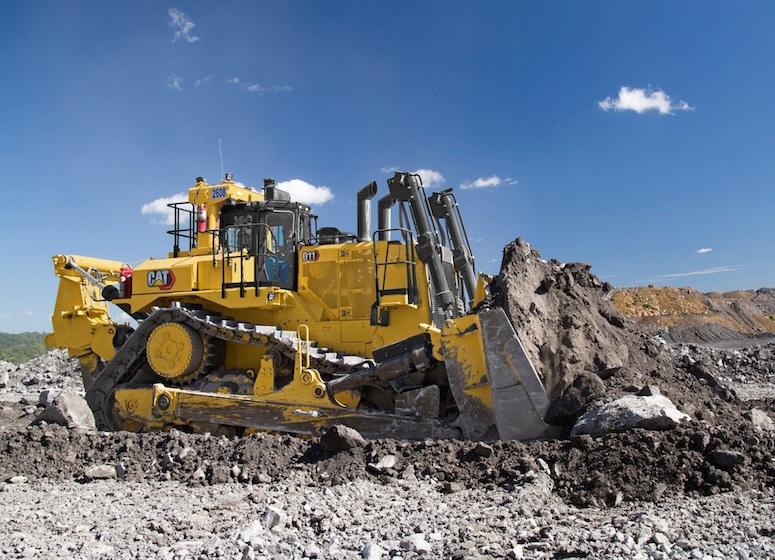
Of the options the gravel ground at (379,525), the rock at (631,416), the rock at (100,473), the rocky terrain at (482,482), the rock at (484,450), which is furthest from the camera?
the rock at (100,473)

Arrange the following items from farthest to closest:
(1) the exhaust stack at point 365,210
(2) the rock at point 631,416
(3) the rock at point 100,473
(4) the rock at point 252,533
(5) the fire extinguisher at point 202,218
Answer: (5) the fire extinguisher at point 202,218 → (1) the exhaust stack at point 365,210 → (3) the rock at point 100,473 → (2) the rock at point 631,416 → (4) the rock at point 252,533

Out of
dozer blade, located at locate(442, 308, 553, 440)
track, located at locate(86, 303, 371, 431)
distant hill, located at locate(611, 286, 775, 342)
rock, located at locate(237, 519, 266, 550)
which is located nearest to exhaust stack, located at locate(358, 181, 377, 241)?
track, located at locate(86, 303, 371, 431)

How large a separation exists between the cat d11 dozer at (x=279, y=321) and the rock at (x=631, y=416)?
146 centimetres

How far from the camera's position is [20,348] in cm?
2916

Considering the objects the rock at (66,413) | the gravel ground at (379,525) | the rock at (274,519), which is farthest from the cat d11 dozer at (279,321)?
the rock at (274,519)

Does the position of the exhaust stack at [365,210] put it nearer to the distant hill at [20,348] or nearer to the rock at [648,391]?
the rock at [648,391]

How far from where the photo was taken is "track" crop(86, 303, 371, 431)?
808 cm

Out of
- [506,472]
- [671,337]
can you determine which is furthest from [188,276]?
[671,337]

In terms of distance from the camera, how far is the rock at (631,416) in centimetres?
515

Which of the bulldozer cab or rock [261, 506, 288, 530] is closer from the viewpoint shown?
rock [261, 506, 288, 530]

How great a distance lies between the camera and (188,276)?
9086mm

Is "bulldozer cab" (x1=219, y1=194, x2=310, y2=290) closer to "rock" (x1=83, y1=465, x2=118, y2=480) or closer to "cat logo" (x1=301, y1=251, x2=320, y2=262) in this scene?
"cat logo" (x1=301, y1=251, x2=320, y2=262)

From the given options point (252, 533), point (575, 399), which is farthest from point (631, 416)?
point (252, 533)

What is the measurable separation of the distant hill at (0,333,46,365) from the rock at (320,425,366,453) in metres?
21.1
